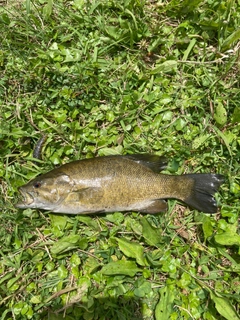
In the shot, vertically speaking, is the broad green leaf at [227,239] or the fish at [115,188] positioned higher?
the fish at [115,188]

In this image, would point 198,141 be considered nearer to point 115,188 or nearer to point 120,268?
point 115,188

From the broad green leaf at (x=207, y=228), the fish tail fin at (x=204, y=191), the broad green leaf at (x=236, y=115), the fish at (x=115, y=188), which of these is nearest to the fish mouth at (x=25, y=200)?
the fish at (x=115, y=188)

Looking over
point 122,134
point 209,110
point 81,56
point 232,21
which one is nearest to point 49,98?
point 81,56

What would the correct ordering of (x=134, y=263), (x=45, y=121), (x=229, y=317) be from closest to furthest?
(x=229, y=317)
(x=134, y=263)
(x=45, y=121)

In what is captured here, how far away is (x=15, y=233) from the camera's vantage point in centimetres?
359

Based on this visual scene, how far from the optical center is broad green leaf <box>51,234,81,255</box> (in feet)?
11.5

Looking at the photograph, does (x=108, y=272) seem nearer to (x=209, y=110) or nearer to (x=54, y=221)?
(x=54, y=221)

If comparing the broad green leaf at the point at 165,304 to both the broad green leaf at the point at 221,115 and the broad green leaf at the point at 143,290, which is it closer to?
the broad green leaf at the point at 143,290

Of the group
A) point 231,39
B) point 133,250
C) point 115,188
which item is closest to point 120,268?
point 133,250

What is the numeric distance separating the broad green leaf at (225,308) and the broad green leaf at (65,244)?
1.51m

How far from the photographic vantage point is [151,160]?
3.63 meters

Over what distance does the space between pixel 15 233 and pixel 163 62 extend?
2563 mm

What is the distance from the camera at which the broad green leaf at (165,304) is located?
133 inches

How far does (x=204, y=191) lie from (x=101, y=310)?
5.45ft
